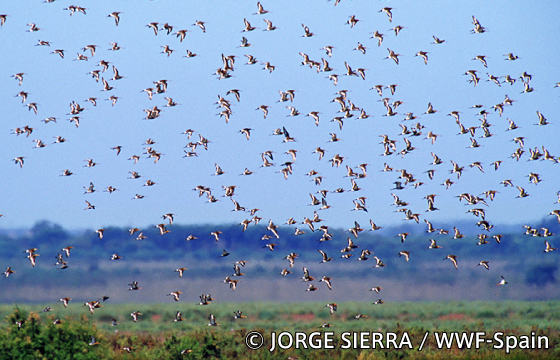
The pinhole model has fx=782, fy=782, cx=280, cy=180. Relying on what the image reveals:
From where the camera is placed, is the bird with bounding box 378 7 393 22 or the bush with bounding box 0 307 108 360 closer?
the bush with bounding box 0 307 108 360

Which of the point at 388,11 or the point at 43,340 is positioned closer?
the point at 43,340

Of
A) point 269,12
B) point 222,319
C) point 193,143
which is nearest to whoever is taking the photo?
point 269,12

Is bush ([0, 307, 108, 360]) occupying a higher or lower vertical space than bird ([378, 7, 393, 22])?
lower

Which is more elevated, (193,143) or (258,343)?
(193,143)

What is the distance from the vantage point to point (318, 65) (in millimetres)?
57250

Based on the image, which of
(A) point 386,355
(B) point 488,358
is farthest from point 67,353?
(B) point 488,358

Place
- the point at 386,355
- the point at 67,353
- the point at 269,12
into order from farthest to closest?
the point at 269,12 < the point at 386,355 < the point at 67,353

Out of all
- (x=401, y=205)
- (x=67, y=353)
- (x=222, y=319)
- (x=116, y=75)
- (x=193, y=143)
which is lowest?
(x=67, y=353)

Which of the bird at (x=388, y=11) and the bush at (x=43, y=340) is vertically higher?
the bird at (x=388, y=11)

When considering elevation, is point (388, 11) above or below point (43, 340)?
above

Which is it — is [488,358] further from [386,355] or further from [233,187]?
[233,187]

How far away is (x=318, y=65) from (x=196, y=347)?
2388 cm

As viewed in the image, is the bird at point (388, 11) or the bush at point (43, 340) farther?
the bird at point (388, 11)

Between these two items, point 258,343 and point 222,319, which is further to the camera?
point 222,319
